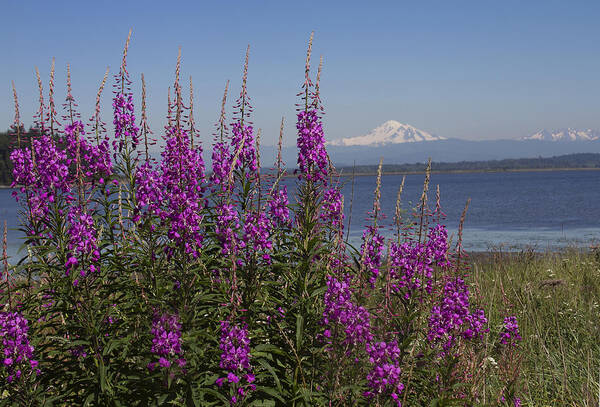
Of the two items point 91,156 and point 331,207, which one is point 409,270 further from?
point 91,156

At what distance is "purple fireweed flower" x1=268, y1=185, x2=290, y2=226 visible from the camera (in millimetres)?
5133

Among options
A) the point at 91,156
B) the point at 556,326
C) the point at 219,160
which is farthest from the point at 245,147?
the point at 556,326

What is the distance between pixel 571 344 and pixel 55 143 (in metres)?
7.40

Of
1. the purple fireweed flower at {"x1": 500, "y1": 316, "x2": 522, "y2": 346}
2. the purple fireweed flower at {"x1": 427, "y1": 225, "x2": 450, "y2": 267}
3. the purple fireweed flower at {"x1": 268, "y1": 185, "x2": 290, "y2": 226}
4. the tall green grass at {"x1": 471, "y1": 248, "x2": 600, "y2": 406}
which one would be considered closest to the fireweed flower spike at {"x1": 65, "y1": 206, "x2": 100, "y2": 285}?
the purple fireweed flower at {"x1": 268, "y1": 185, "x2": 290, "y2": 226}

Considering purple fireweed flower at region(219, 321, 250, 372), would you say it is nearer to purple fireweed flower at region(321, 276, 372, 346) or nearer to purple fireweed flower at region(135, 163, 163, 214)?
purple fireweed flower at region(321, 276, 372, 346)

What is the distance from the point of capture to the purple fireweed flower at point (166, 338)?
3303mm

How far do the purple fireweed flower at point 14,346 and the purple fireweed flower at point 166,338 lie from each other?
1271 mm

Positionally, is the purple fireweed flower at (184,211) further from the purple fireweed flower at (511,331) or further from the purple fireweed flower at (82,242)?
the purple fireweed flower at (511,331)

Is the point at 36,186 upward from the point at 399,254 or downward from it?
upward

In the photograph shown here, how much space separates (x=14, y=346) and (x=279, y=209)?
2.56 meters

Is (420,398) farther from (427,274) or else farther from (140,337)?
(140,337)

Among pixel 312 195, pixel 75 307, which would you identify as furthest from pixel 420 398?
pixel 75 307

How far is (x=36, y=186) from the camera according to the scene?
4906mm

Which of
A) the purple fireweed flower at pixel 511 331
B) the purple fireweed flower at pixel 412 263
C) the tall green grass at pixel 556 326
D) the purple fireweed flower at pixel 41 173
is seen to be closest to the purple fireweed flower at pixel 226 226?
the purple fireweed flower at pixel 412 263
